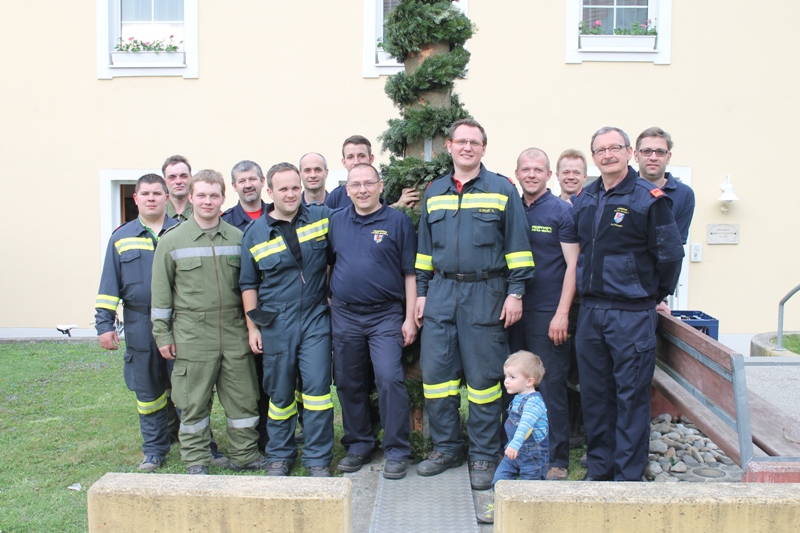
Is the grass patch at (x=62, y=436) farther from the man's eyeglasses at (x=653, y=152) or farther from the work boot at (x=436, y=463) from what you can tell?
the man's eyeglasses at (x=653, y=152)

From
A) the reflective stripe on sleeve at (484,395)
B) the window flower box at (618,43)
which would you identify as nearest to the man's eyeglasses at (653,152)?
the reflective stripe on sleeve at (484,395)

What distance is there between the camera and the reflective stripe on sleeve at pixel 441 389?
458 centimetres

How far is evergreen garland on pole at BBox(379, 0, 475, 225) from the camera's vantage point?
502cm

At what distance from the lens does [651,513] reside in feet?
9.25

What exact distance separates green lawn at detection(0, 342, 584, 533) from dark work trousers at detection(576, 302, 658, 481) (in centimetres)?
68

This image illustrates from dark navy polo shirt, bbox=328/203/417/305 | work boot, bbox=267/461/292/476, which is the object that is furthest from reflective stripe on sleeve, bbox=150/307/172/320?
work boot, bbox=267/461/292/476

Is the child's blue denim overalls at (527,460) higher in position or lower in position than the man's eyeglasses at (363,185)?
lower

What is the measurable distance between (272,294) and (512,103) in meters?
6.34

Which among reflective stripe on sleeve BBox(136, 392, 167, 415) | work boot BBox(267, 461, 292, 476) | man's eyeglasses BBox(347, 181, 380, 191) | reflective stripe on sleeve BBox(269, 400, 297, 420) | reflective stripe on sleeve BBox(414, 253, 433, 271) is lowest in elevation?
work boot BBox(267, 461, 292, 476)

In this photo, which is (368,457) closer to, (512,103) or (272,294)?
(272,294)

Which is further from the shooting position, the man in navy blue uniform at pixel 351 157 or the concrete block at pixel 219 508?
the man in navy blue uniform at pixel 351 157

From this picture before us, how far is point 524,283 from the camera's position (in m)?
4.50

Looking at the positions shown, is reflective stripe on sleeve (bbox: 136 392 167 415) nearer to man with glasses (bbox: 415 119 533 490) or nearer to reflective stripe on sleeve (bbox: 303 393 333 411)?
reflective stripe on sleeve (bbox: 303 393 333 411)

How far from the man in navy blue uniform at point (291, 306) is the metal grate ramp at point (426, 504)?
593 millimetres
